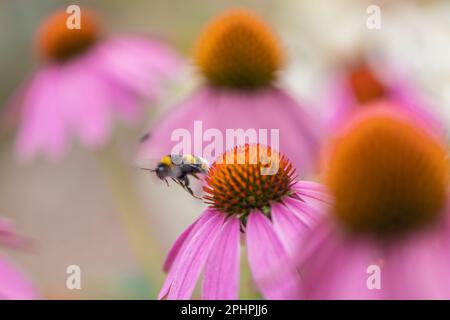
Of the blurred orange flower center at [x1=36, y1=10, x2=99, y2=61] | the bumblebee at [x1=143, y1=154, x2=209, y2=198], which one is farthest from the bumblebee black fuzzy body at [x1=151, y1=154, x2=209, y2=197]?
the blurred orange flower center at [x1=36, y1=10, x2=99, y2=61]

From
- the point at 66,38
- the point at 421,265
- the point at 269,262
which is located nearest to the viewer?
the point at 421,265

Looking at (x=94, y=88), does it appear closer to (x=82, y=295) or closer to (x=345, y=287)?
(x=82, y=295)

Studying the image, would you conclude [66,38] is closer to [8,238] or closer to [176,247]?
[8,238]

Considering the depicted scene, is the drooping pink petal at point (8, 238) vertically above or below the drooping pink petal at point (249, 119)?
below

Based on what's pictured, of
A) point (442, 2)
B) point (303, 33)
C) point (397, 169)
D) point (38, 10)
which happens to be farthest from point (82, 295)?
point (38, 10)

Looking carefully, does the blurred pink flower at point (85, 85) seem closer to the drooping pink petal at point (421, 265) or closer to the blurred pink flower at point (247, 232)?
the blurred pink flower at point (247, 232)

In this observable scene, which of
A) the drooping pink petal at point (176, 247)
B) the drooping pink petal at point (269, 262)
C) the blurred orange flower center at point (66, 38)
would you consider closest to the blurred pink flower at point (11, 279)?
the drooping pink petal at point (176, 247)

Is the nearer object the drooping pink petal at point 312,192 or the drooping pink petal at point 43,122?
the drooping pink petal at point 312,192

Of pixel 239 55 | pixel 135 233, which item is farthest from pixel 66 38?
pixel 239 55
